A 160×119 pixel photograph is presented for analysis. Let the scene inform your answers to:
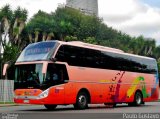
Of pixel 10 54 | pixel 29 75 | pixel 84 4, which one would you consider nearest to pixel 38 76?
pixel 29 75

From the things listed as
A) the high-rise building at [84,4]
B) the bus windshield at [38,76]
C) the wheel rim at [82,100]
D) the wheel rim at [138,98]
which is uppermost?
the high-rise building at [84,4]

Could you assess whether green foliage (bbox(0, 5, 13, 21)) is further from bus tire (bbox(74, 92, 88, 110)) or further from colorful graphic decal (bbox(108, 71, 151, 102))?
bus tire (bbox(74, 92, 88, 110))

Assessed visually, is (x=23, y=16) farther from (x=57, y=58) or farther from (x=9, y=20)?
(x=57, y=58)

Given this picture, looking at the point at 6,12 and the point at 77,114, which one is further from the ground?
the point at 6,12

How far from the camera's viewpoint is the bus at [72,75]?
20031 mm

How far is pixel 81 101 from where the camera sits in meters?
21.8

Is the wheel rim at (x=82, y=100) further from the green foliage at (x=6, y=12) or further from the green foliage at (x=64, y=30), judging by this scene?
the green foliage at (x=6, y=12)

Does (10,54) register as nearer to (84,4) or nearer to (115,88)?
(115,88)

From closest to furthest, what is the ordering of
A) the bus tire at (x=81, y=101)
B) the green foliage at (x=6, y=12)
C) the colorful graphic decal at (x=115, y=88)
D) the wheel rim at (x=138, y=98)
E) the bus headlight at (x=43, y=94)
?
the bus headlight at (x=43, y=94), the bus tire at (x=81, y=101), the colorful graphic decal at (x=115, y=88), the wheel rim at (x=138, y=98), the green foliage at (x=6, y=12)

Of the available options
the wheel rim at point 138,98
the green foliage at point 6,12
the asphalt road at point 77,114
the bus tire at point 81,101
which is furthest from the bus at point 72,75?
the green foliage at point 6,12

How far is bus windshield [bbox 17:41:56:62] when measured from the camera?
66.4ft

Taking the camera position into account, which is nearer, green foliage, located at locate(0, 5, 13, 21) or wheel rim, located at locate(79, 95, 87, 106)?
wheel rim, located at locate(79, 95, 87, 106)

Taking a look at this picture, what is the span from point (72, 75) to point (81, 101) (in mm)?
1627

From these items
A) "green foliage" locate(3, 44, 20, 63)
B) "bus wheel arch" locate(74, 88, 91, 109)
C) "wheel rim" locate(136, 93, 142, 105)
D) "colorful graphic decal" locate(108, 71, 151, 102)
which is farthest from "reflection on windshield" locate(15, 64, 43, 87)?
"green foliage" locate(3, 44, 20, 63)
